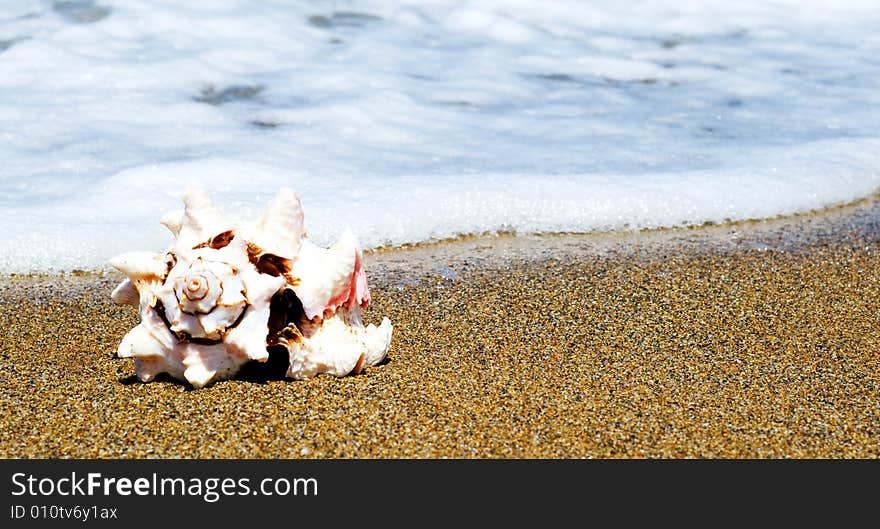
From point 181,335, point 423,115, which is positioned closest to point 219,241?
point 181,335

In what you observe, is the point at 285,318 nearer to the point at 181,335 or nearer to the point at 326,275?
the point at 326,275

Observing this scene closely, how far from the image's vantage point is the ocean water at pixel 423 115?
436 centimetres

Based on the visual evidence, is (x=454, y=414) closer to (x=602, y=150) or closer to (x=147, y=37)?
(x=602, y=150)

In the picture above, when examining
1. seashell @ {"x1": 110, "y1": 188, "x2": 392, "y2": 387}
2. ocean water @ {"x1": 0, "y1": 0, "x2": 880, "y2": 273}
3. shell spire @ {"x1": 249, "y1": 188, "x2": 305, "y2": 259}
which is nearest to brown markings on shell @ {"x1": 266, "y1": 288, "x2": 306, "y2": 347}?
seashell @ {"x1": 110, "y1": 188, "x2": 392, "y2": 387}

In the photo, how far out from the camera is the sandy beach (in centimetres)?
233

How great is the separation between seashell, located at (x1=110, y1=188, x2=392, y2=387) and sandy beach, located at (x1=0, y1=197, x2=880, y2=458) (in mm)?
78

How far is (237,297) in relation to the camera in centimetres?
240

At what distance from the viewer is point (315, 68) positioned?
6613mm

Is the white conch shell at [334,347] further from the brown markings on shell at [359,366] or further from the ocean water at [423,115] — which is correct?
the ocean water at [423,115]

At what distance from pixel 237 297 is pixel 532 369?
2.85ft

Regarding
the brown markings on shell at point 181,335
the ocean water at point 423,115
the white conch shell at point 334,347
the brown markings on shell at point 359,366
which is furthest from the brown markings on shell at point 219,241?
the ocean water at point 423,115

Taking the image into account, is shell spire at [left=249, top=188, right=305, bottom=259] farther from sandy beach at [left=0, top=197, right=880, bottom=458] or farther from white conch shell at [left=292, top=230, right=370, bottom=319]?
sandy beach at [left=0, top=197, right=880, bottom=458]

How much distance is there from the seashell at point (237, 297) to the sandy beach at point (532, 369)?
0.08 m
